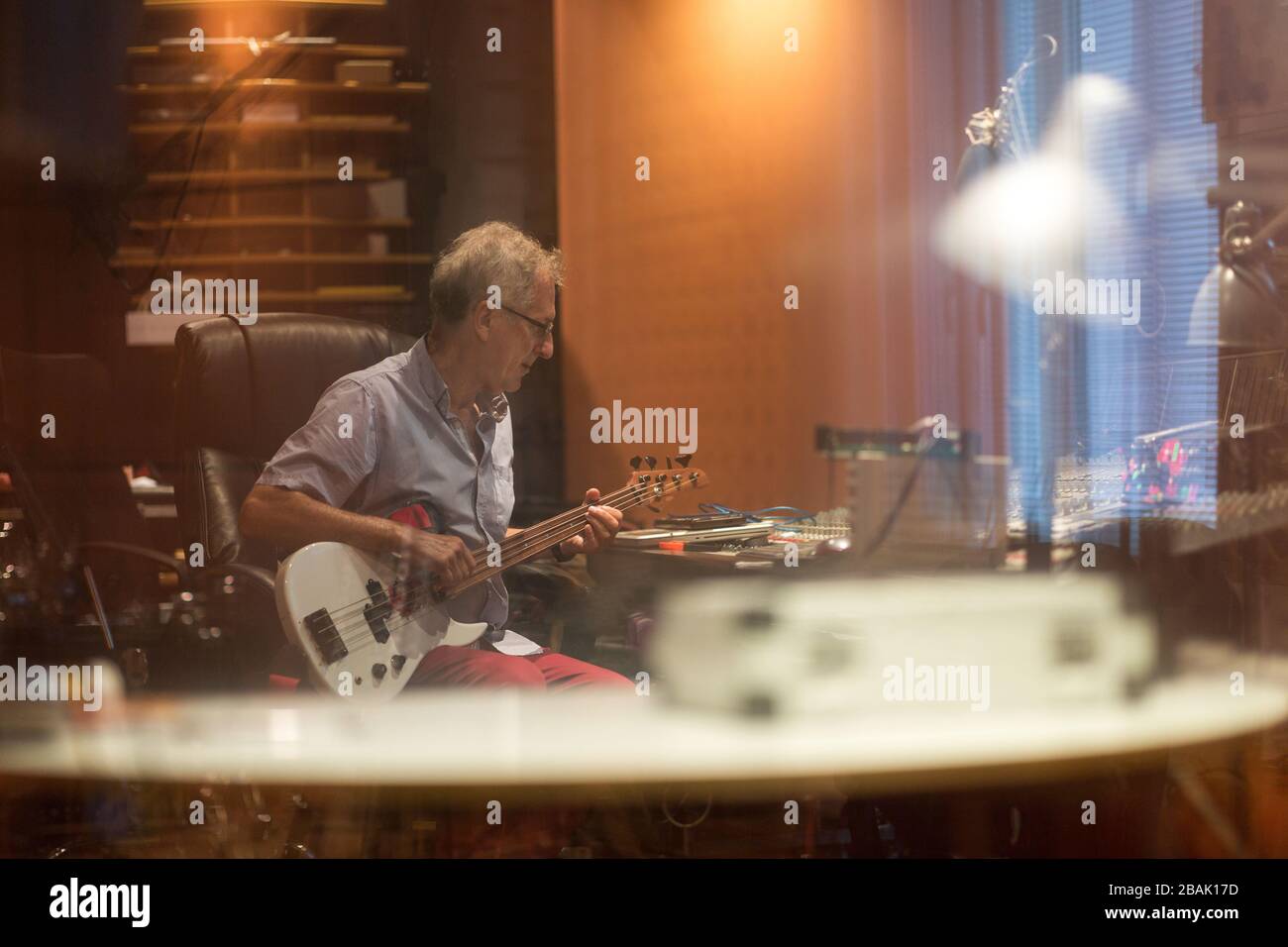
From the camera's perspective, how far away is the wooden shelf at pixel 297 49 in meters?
2.32

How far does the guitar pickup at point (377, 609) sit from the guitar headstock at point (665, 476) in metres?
0.55

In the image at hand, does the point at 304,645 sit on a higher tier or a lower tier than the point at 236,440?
lower

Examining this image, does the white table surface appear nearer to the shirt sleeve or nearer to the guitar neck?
the guitar neck

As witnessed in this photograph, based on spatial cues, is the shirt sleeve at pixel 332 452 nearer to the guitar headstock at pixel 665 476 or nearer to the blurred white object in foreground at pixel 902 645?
the guitar headstock at pixel 665 476

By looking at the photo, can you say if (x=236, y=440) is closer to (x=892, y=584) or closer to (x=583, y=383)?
(x=583, y=383)

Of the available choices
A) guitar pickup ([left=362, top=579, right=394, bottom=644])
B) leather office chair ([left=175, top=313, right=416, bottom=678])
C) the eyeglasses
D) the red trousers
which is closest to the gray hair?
the eyeglasses

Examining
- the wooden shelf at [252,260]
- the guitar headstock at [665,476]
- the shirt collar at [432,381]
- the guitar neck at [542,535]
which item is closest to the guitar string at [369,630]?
the guitar neck at [542,535]

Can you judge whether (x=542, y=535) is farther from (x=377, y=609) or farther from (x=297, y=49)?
(x=297, y=49)

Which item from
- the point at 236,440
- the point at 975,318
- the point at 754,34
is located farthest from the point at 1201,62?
the point at 236,440

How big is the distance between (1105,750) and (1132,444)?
67cm

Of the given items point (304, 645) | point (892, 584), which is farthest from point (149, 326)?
point (892, 584)

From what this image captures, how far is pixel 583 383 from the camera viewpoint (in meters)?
2.36
